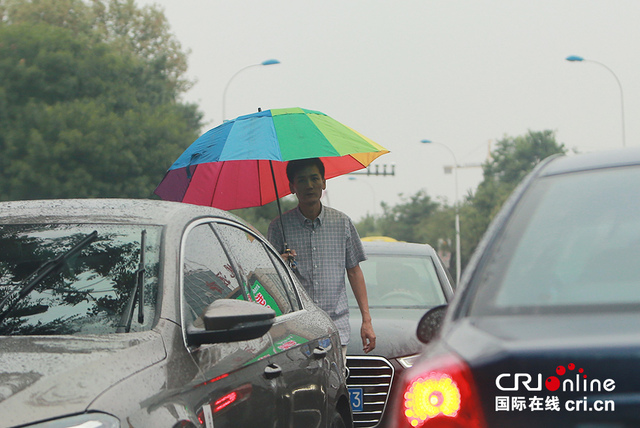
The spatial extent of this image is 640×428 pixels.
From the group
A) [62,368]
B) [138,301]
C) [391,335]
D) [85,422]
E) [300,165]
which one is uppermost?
[300,165]

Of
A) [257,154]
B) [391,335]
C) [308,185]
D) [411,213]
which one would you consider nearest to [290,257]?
[308,185]

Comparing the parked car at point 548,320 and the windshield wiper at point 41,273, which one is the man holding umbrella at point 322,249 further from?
the parked car at point 548,320

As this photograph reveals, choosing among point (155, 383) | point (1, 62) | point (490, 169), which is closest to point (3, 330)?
point (155, 383)

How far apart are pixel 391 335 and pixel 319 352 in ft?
7.46

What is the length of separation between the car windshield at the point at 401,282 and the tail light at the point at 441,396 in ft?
18.0

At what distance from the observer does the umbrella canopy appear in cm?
588

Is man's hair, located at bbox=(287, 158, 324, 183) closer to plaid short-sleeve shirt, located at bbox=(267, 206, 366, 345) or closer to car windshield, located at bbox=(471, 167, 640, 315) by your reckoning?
plaid short-sleeve shirt, located at bbox=(267, 206, 366, 345)

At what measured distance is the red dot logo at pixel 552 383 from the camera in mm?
1788

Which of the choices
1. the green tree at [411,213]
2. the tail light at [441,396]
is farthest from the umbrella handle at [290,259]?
the green tree at [411,213]

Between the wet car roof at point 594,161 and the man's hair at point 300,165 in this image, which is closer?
the wet car roof at point 594,161

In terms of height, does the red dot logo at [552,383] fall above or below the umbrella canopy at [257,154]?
below

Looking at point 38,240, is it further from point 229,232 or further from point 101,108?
point 101,108

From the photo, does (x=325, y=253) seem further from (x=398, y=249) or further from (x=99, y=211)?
(x=99, y=211)

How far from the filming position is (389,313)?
712 centimetres
